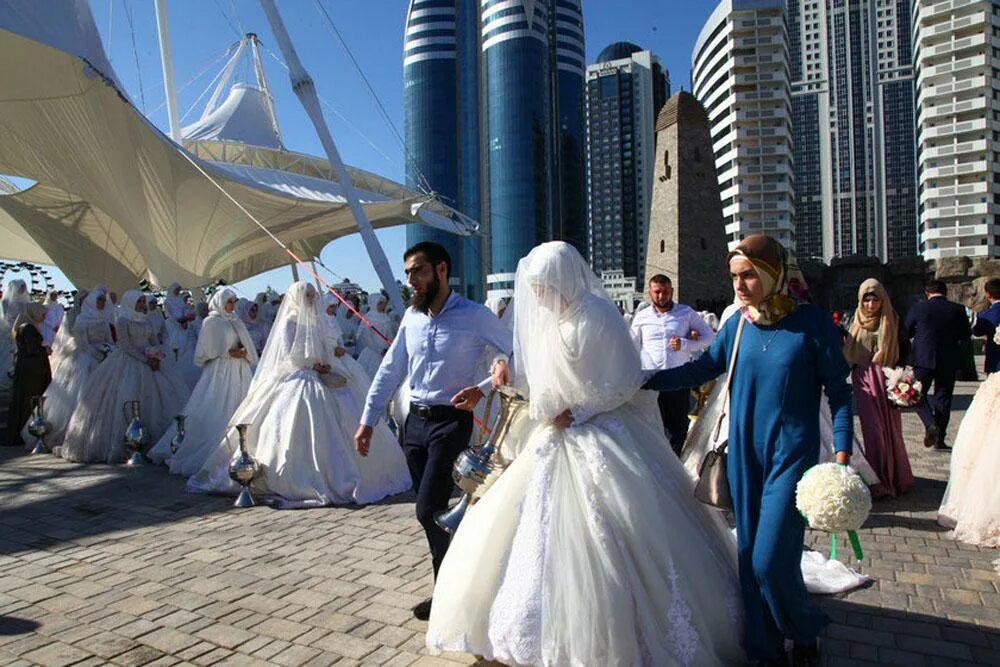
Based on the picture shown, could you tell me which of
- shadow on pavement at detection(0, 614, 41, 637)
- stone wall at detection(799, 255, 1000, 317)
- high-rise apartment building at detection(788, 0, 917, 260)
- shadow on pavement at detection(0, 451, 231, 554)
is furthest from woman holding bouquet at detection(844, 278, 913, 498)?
high-rise apartment building at detection(788, 0, 917, 260)

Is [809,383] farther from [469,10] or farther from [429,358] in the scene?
[469,10]

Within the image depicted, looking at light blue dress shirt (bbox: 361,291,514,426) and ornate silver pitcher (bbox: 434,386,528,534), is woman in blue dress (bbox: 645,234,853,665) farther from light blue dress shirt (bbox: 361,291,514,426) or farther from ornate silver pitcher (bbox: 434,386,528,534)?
light blue dress shirt (bbox: 361,291,514,426)

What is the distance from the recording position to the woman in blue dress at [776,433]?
278 cm

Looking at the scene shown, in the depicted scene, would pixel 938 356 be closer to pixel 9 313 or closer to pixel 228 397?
pixel 228 397

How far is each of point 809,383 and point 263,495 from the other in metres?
5.11

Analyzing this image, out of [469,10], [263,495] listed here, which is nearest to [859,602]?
[263,495]

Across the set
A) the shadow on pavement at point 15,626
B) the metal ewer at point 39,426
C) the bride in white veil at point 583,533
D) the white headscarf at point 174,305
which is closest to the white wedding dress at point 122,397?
the metal ewer at point 39,426

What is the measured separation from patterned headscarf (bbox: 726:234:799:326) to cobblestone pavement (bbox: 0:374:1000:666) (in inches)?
62.6

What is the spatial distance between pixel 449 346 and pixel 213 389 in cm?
542

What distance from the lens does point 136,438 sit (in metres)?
8.09

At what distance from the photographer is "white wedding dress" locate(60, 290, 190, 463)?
28.0 ft

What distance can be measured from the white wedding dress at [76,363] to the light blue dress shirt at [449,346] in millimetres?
6849

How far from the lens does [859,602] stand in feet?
12.5

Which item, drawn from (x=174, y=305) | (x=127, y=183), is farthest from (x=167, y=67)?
(x=174, y=305)
